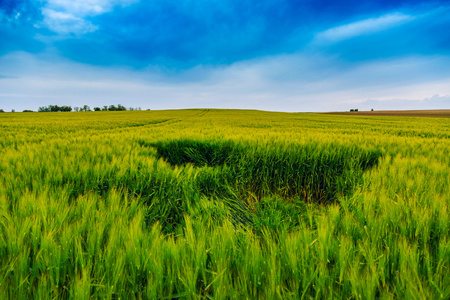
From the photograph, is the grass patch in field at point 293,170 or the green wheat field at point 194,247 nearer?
the green wheat field at point 194,247

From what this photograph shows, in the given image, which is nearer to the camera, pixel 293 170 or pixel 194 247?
pixel 194 247

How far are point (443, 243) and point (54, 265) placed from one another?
168 cm

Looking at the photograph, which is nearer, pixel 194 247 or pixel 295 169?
pixel 194 247

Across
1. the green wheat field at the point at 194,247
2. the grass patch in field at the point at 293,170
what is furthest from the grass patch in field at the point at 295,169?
the green wheat field at the point at 194,247

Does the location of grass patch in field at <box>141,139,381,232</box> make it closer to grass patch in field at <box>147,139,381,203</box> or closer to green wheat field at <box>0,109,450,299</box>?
grass patch in field at <box>147,139,381,203</box>

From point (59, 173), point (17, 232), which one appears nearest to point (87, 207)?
point (17, 232)

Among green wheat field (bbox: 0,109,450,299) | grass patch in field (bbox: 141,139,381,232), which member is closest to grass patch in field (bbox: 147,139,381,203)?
grass patch in field (bbox: 141,139,381,232)

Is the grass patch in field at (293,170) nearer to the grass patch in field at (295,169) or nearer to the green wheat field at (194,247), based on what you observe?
the grass patch in field at (295,169)

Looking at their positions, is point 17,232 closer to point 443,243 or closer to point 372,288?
point 372,288

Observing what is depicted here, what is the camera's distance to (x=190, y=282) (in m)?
0.69

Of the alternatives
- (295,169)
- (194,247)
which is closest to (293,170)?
(295,169)

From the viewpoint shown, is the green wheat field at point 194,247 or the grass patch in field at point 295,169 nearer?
the green wheat field at point 194,247

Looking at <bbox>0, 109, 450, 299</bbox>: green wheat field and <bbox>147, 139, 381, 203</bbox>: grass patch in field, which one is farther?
<bbox>147, 139, 381, 203</bbox>: grass patch in field

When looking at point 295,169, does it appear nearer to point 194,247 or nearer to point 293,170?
→ point 293,170
